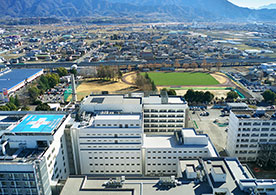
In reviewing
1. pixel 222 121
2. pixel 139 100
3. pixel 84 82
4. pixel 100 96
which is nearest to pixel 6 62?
pixel 84 82

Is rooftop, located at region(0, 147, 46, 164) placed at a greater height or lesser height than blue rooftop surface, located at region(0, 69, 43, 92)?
greater

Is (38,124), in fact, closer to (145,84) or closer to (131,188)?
(131,188)

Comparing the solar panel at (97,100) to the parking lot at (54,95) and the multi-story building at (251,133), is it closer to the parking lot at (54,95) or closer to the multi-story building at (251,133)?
the multi-story building at (251,133)

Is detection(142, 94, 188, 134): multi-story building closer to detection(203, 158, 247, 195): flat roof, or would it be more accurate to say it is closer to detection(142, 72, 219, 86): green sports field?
detection(203, 158, 247, 195): flat roof

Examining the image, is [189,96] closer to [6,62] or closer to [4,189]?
[4,189]

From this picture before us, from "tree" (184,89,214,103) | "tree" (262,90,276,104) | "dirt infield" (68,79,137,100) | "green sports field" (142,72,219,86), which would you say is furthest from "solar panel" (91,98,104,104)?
"tree" (262,90,276,104)
